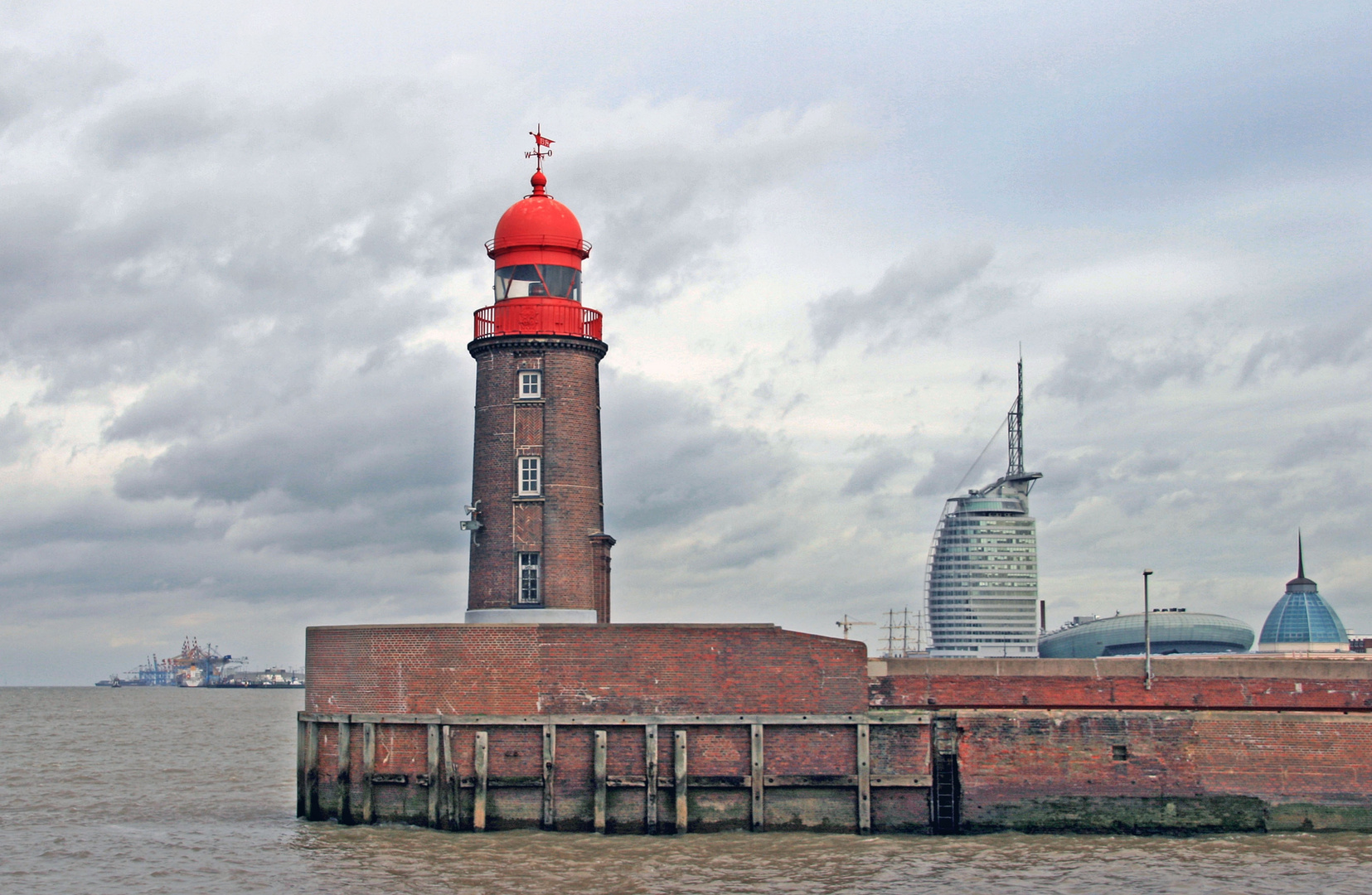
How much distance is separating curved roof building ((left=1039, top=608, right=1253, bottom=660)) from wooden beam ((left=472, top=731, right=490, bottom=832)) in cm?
11628

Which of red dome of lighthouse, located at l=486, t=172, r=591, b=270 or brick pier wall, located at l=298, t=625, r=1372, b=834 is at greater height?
red dome of lighthouse, located at l=486, t=172, r=591, b=270

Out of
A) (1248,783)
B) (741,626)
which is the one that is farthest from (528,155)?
(1248,783)

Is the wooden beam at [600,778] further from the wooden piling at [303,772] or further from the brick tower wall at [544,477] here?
the wooden piling at [303,772]

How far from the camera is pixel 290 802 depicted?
2934 cm

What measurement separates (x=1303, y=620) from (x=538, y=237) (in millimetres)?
151278

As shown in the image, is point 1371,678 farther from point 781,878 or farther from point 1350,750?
point 781,878

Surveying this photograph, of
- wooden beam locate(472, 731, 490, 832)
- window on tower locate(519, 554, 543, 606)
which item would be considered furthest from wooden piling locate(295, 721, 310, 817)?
window on tower locate(519, 554, 543, 606)

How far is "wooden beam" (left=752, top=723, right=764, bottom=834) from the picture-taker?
73.8 ft

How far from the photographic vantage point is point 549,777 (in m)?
22.7

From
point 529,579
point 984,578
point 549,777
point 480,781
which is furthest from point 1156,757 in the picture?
point 984,578

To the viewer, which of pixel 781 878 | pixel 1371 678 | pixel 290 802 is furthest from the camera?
pixel 290 802

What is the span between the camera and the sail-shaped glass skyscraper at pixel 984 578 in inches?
6531

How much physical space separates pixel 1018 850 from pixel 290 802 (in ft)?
52.7

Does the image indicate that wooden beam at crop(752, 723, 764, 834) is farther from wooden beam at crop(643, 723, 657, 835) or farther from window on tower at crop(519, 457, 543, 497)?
window on tower at crop(519, 457, 543, 497)
